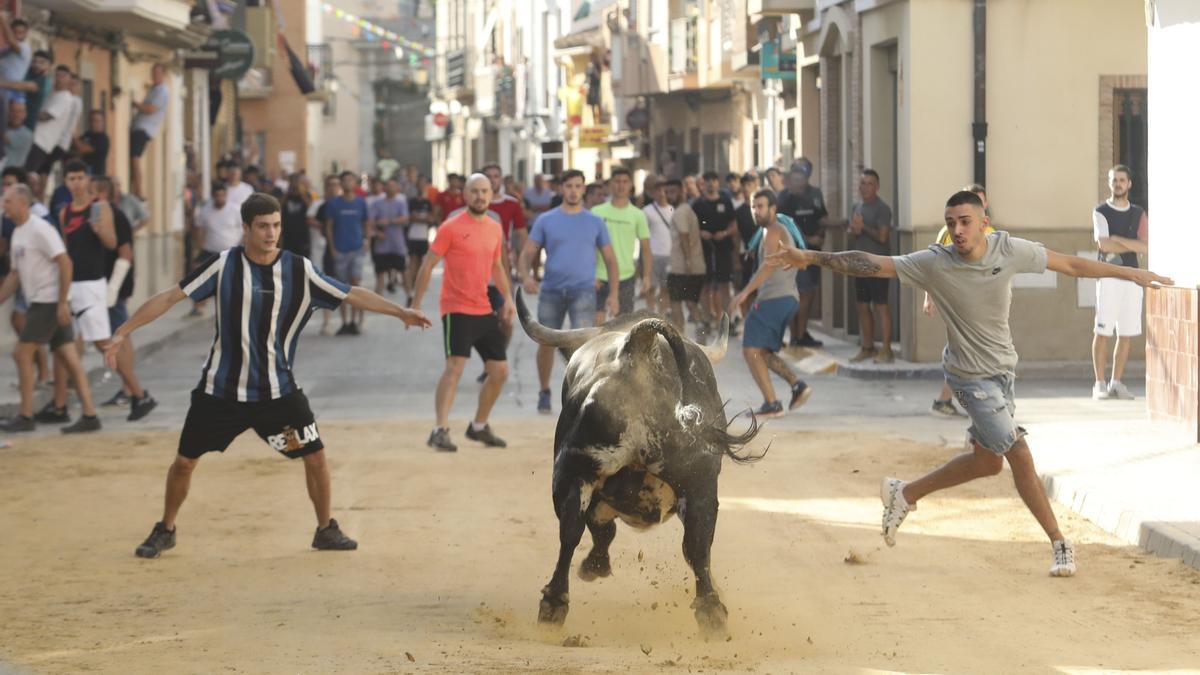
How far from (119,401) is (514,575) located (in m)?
7.93

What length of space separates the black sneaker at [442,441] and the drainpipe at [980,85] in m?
7.34

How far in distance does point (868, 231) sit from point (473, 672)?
12.9 m

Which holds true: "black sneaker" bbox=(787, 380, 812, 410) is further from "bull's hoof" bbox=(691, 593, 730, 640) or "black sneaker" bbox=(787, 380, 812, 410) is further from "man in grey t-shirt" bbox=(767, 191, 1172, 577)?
"bull's hoof" bbox=(691, 593, 730, 640)

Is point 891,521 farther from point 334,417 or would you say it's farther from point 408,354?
point 408,354

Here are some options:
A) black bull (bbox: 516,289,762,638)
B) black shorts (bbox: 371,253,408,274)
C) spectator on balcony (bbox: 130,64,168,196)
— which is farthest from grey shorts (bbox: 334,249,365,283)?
black bull (bbox: 516,289,762,638)

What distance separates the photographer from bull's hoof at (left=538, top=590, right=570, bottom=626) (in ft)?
23.8

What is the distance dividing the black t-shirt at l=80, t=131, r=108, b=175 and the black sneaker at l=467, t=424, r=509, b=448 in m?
10.4

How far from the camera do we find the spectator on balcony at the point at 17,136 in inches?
762

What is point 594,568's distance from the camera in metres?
8.11

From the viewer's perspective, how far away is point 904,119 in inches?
727

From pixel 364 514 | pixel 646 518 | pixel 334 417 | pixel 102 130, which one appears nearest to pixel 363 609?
pixel 646 518

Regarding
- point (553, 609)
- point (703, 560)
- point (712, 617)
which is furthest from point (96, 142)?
point (712, 617)

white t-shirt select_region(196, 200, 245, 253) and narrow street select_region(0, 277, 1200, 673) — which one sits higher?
white t-shirt select_region(196, 200, 245, 253)

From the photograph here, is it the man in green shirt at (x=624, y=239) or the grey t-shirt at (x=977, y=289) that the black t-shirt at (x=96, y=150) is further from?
the grey t-shirt at (x=977, y=289)
